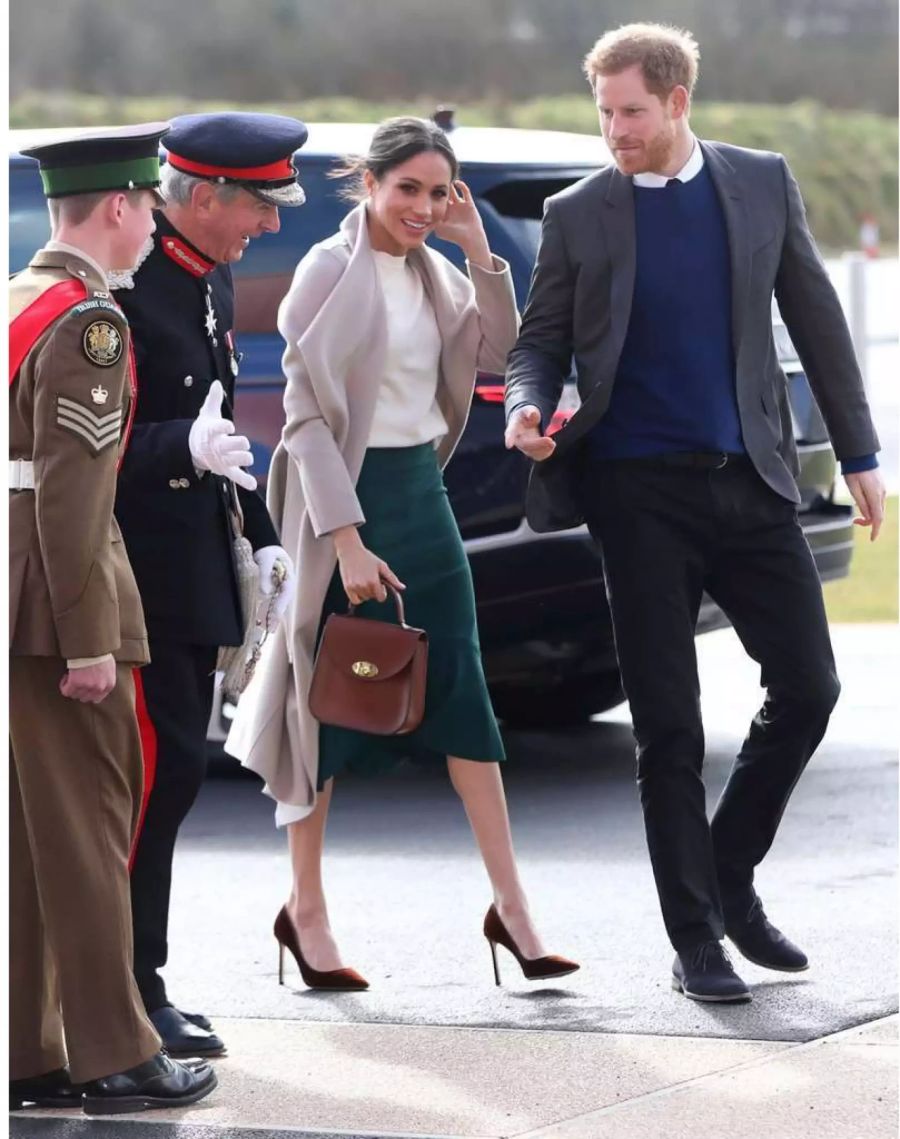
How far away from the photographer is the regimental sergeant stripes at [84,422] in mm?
3996

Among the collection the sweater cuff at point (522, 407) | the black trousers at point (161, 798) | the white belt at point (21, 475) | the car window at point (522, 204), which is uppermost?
the car window at point (522, 204)

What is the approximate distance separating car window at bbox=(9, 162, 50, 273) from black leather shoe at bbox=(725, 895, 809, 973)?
3242 mm

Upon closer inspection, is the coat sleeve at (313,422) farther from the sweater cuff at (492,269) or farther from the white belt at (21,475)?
the white belt at (21,475)

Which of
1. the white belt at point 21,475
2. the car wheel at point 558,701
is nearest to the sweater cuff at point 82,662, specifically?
the white belt at point 21,475

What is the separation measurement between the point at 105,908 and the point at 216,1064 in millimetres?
578

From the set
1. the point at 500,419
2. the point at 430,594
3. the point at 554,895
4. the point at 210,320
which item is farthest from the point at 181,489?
the point at 500,419

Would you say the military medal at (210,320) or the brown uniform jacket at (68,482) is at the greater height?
the military medal at (210,320)

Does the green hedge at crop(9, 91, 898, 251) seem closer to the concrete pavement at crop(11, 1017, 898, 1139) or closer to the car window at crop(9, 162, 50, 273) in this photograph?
the car window at crop(9, 162, 50, 273)

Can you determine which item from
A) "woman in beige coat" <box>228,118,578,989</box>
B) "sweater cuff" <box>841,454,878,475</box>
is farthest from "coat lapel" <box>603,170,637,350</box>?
"sweater cuff" <box>841,454,878,475</box>

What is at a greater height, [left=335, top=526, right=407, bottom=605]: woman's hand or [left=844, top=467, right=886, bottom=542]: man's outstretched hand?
[left=844, top=467, right=886, bottom=542]: man's outstretched hand

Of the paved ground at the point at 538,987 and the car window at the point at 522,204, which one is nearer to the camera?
the paved ground at the point at 538,987

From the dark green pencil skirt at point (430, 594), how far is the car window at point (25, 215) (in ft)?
7.96

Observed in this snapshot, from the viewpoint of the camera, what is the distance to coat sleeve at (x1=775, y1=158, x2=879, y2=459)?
5.02 metres

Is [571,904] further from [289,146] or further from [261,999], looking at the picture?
[289,146]
